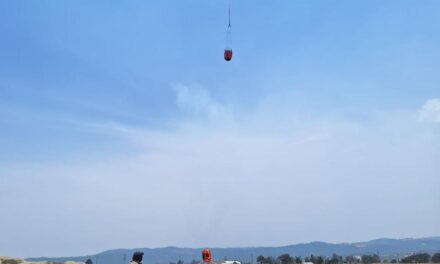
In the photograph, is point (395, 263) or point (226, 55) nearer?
point (226, 55)

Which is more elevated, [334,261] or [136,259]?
[334,261]

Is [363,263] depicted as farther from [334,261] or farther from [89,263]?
[89,263]

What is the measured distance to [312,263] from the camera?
232 ft

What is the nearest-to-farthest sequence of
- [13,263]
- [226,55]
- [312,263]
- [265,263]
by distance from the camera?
[226,55], [13,263], [312,263], [265,263]

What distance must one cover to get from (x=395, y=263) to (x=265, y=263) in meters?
15.8

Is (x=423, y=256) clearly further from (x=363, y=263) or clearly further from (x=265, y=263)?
(x=265, y=263)

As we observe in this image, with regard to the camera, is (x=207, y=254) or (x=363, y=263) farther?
(x=363, y=263)

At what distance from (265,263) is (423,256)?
22094 millimetres

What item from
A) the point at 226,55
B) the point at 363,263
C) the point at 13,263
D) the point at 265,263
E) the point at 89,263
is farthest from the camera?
the point at 363,263

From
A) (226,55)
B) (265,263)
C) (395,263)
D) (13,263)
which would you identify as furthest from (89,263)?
(395,263)

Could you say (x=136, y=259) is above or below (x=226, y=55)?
below

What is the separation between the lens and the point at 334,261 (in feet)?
241

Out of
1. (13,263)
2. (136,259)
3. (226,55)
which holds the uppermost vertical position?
(226,55)

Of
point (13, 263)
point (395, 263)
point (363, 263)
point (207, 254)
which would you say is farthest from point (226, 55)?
point (363, 263)
